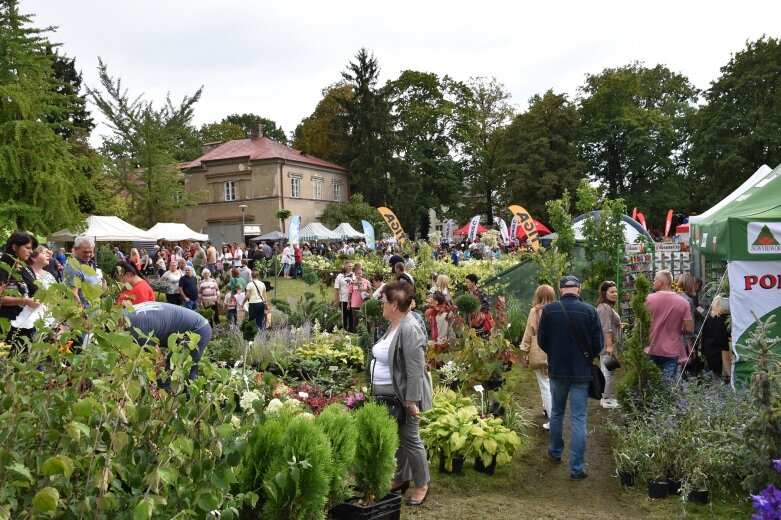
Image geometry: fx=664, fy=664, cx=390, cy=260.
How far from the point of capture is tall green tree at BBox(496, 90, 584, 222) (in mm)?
43562

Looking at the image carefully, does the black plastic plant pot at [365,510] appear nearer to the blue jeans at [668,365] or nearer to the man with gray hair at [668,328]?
the man with gray hair at [668,328]

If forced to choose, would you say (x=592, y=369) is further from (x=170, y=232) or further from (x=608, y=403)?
(x=170, y=232)

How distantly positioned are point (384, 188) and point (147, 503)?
151 feet

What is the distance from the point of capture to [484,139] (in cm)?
5356

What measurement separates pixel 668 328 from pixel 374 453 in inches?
177

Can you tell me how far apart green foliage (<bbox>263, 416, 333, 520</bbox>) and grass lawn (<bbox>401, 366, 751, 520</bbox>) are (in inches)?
55.9

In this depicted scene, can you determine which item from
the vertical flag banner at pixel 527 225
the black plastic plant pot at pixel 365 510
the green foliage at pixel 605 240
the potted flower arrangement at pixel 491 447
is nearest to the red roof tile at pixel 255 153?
the vertical flag banner at pixel 527 225

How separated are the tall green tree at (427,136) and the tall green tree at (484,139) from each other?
1010 millimetres

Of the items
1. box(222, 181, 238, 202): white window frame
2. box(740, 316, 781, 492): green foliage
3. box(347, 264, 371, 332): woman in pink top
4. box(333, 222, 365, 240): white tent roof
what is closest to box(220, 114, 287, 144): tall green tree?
box(222, 181, 238, 202): white window frame

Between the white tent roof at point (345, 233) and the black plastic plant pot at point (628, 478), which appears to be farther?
the white tent roof at point (345, 233)

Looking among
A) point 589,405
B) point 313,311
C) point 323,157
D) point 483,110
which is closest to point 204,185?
point 323,157

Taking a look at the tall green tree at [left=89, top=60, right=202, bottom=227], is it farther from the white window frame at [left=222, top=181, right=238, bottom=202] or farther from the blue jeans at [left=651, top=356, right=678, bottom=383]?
the blue jeans at [left=651, top=356, right=678, bottom=383]

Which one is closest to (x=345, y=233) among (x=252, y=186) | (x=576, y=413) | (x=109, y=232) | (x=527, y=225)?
(x=252, y=186)

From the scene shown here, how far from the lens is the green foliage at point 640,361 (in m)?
6.98
